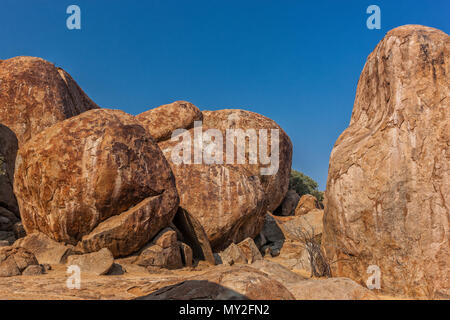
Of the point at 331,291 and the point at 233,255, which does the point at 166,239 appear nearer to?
the point at 233,255

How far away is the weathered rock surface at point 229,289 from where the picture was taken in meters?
3.07

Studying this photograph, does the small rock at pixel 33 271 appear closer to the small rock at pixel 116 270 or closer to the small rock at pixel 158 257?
the small rock at pixel 116 270

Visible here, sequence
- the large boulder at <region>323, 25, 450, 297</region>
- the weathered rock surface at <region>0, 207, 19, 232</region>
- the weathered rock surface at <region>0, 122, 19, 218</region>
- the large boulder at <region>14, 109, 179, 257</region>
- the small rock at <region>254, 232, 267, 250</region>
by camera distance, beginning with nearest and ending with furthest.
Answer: the large boulder at <region>323, 25, 450, 297</region> < the large boulder at <region>14, 109, 179, 257</region> < the weathered rock surface at <region>0, 207, 19, 232</region> < the weathered rock surface at <region>0, 122, 19, 218</region> < the small rock at <region>254, 232, 267, 250</region>

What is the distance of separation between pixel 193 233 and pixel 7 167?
7.18m

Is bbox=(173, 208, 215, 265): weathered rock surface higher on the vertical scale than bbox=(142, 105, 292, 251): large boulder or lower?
lower

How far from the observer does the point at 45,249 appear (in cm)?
743

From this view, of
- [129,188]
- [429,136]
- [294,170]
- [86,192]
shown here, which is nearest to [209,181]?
[129,188]

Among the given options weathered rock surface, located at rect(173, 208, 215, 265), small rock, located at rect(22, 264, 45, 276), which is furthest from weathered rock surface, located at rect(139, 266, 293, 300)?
weathered rock surface, located at rect(173, 208, 215, 265)

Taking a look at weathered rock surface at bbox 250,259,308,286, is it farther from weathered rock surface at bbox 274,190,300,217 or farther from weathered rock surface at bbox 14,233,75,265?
weathered rock surface at bbox 274,190,300,217

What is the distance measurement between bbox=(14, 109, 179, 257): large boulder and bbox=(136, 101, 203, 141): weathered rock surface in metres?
5.52

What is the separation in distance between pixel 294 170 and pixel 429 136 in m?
23.0

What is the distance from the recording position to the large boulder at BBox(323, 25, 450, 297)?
14.8 ft

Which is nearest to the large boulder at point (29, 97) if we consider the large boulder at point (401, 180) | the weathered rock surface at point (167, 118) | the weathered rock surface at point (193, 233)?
the weathered rock surface at point (167, 118)
